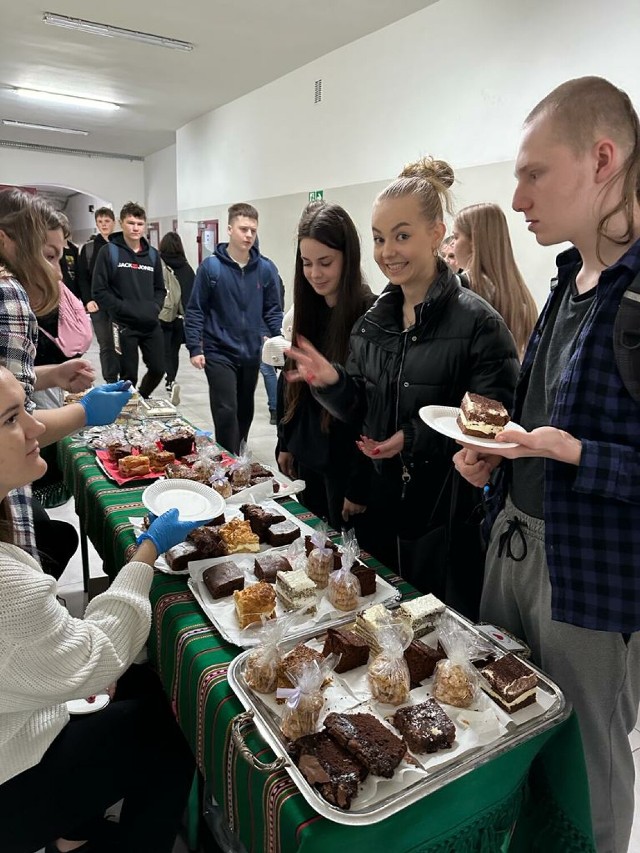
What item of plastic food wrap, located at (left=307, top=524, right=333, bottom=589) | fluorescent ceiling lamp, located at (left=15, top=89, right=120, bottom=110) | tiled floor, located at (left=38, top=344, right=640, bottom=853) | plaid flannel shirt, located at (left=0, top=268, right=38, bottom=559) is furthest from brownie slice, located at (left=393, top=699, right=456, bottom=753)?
fluorescent ceiling lamp, located at (left=15, top=89, right=120, bottom=110)

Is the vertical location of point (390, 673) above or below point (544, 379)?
below

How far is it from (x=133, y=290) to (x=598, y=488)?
5183 millimetres

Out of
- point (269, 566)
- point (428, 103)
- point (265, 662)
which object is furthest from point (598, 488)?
point (428, 103)

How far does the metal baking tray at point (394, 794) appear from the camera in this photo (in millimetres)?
880

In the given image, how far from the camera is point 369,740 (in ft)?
3.26

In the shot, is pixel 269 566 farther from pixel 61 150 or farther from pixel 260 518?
pixel 61 150

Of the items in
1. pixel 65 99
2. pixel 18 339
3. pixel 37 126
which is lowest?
pixel 18 339

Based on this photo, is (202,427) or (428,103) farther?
(202,427)

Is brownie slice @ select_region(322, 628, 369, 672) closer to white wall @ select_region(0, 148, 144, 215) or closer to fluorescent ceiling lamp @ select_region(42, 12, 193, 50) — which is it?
fluorescent ceiling lamp @ select_region(42, 12, 193, 50)

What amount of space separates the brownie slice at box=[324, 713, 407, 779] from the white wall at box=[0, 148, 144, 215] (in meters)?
15.4

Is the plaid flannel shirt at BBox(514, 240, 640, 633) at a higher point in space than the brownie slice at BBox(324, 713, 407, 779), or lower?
higher

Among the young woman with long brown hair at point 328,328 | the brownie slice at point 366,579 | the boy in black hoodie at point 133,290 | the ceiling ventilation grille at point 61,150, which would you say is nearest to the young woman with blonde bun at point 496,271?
the young woman with long brown hair at point 328,328

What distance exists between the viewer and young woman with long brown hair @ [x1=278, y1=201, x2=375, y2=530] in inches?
85.1

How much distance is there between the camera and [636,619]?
1106 millimetres
